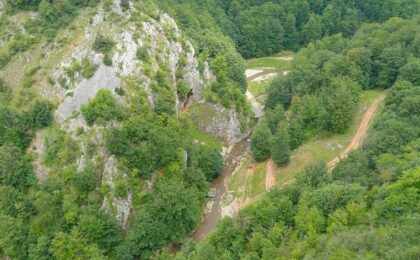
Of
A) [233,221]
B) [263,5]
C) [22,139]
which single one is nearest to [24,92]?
[22,139]

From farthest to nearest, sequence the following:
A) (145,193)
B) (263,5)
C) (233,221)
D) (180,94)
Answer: (263,5) → (180,94) → (145,193) → (233,221)

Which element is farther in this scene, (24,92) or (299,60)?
(299,60)

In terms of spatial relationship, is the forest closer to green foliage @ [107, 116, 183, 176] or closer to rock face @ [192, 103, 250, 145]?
green foliage @ [107, 116, 183, 176]

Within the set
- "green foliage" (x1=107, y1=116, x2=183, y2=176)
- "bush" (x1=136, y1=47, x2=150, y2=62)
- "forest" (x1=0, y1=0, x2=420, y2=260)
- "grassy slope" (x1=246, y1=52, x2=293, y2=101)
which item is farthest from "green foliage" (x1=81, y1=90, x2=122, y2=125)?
"grassy slope" (x1=246, y1=52, x2=293, y2=101)

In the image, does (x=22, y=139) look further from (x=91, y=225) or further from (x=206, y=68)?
(x=206, y=68)

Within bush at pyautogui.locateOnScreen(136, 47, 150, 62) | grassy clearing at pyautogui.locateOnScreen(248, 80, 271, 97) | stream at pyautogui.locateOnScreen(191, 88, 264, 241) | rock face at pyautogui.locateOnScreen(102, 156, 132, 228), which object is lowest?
stream at pyautogui.locateOnScreen(191, 88, 264, 241)

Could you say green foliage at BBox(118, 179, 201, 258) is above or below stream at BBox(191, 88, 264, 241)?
above

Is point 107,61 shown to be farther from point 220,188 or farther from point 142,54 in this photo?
point 220,188
